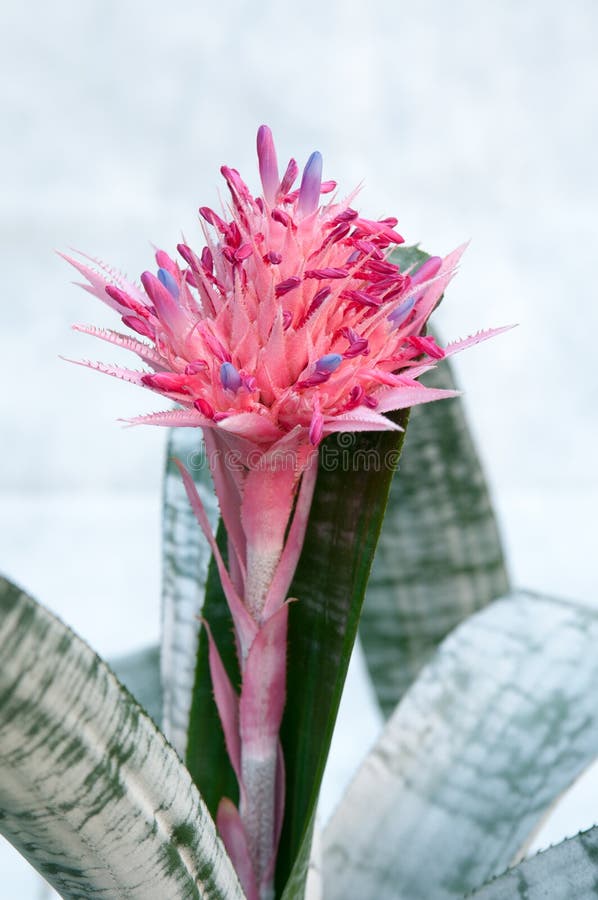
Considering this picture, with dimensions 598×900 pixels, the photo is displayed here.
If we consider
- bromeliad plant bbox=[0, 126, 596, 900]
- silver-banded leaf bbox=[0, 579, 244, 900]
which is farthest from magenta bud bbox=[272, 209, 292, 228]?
silver-banded leaf bbox=[0, 579, 244, 900]

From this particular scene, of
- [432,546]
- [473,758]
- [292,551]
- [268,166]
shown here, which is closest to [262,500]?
[292,551]

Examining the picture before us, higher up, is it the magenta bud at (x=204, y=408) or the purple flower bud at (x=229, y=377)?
the purple flower bud at (x=229, y=377)

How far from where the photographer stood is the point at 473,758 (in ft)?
1.61

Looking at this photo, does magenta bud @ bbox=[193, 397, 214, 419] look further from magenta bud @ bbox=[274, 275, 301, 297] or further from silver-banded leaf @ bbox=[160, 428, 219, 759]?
silver-banded leaf @ bbox=[160, 428, 219, 759]

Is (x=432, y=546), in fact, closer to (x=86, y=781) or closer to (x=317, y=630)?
(x=317, y=630)

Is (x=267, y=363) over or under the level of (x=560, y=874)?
over

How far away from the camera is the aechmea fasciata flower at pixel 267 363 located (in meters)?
0.30

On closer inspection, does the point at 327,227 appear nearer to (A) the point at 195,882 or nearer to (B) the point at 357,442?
(B) the point at 357,442

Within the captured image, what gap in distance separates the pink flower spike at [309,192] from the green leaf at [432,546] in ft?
0.96

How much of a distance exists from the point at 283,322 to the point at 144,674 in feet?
1.31

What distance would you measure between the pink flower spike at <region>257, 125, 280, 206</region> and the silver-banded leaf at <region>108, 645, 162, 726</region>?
0.38 meters

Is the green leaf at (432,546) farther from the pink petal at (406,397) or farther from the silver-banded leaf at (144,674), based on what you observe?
the pink petal at (406,397)

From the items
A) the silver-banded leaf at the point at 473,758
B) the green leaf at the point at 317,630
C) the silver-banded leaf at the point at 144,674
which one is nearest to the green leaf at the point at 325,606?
the green leaf at the point at 317,630

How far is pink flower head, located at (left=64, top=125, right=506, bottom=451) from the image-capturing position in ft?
0.98
